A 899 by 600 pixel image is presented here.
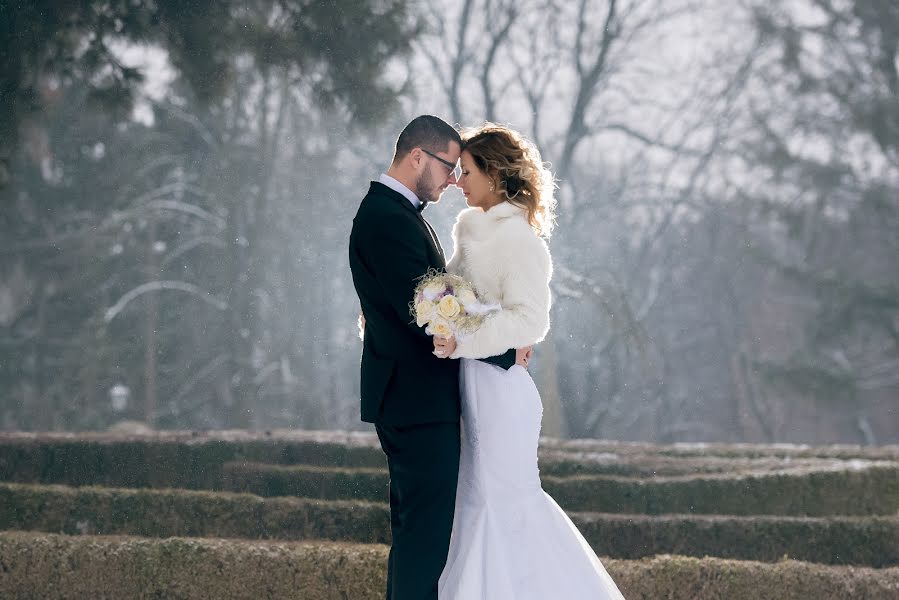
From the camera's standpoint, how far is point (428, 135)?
3.41 meters

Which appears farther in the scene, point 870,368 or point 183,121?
point 870,368

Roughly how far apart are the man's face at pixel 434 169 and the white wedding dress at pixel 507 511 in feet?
2.01

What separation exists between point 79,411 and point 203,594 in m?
16.2

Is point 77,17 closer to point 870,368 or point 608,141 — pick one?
point 608,141

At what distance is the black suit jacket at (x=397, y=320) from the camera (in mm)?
3262

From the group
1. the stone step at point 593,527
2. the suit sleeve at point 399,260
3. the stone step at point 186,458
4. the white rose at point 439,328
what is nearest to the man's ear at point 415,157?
the suit sleeve at point 399,260

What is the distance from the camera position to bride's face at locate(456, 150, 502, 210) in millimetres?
3582

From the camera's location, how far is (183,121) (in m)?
19.8

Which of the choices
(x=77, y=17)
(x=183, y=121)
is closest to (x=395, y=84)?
(x=77, y=17)

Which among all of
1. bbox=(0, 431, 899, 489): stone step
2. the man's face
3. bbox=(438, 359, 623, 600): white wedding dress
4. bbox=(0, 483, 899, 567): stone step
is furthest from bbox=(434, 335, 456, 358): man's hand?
bbox=(0, 431, 899, 489): stone step

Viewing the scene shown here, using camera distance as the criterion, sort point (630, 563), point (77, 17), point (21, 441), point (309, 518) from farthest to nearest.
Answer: point (21, 441)
point (77, 17)
point (309, 518)
point (630, 563)

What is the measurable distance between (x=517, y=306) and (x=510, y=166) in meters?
0.53

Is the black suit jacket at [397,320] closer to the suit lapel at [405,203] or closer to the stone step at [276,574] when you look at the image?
the suit lapel at [405,203]

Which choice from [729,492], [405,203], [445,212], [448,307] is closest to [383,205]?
[405,203]
